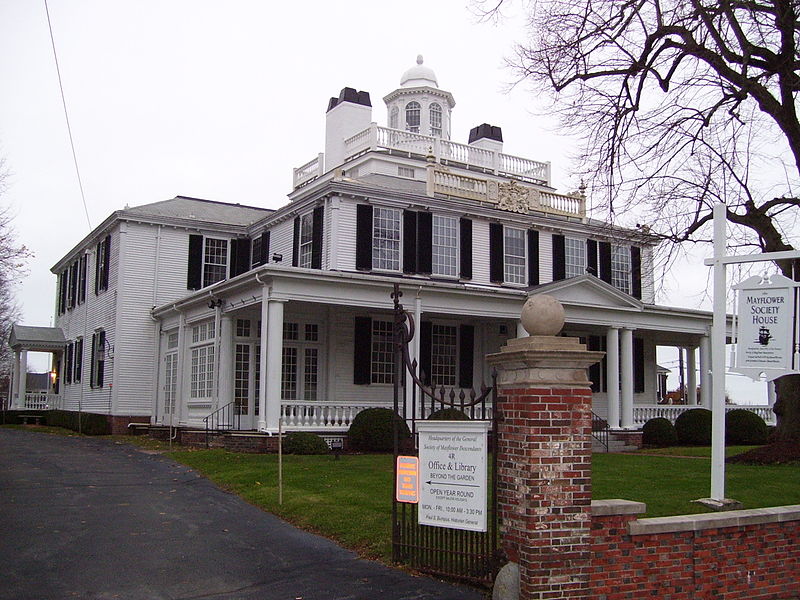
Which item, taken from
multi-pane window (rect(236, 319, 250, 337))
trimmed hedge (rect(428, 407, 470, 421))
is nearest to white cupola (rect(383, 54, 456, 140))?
multi-pane window (rect(236, 319, 250, 337))

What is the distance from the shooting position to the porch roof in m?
34.5

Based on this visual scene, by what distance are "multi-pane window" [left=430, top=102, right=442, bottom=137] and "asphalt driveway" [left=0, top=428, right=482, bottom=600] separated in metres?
23.7

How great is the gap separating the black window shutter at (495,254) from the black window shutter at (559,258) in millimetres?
2222

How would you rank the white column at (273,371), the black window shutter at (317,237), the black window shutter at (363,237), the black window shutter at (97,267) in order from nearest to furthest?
the white column at (273,371) < the black window shutter at (363,237) < the black window shutter at (317,237) < the black window shutter at (97,267)

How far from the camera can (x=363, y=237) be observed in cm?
2364

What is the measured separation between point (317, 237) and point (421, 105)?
13.6 meters

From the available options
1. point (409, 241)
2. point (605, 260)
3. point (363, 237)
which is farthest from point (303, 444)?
point (605, 260)

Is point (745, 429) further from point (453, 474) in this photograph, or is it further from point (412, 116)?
point (453, 474)

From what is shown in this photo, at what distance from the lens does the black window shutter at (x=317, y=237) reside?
77.6 ft

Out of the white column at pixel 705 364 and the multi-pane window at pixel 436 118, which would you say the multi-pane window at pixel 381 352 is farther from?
the multi-pane window at pixel 436 118

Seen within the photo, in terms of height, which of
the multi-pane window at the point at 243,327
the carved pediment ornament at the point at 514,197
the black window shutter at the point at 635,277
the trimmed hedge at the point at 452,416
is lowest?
the trimmed hedge at the point at 452,416

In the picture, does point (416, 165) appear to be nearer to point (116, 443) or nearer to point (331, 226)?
point (331, 226)

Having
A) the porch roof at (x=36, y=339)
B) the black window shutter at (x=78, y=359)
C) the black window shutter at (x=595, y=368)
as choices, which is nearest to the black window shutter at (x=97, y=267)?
the black window shutter at (x=78, y=359)

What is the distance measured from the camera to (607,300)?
25.2 m
